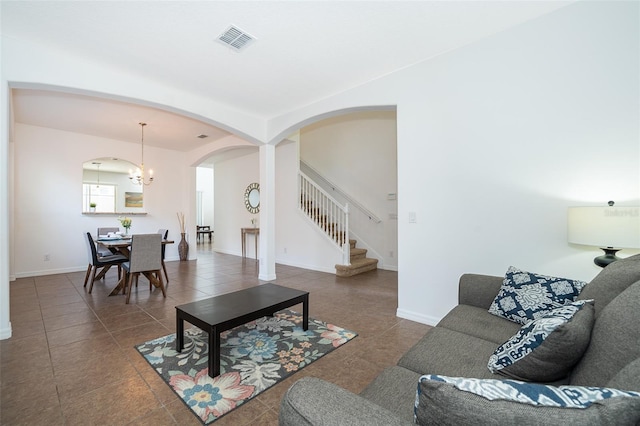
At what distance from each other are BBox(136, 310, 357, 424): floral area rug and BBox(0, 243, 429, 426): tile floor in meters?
0.07

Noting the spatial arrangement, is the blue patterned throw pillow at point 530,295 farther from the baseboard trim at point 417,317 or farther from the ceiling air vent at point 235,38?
the ceiling air vent at point 235,38

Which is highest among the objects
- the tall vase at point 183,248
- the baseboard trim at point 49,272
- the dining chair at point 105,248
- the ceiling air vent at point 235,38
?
the ceiling air vent at point 235,38

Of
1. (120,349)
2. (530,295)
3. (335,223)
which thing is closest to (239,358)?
(120,349)

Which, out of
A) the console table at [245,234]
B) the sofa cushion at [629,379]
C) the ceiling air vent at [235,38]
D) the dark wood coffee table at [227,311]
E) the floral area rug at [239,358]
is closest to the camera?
the sofa cushion at [629,379]

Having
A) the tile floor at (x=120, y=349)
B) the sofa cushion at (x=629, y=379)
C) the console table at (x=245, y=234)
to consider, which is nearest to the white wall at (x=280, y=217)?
the console table at (x=245, y=234)

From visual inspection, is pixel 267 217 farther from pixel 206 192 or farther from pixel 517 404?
pixel 206 192

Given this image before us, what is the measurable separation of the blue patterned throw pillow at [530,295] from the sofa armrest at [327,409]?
1.54 m

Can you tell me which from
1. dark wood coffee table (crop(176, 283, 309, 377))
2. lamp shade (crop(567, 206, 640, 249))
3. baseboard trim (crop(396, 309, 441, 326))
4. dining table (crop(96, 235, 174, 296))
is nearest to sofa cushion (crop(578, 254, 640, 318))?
lamp shade (crop(567, 206, 640, 249))

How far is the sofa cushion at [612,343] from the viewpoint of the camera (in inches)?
35.9

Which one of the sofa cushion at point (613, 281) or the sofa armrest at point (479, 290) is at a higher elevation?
the sofa cushion at point (613, 281)

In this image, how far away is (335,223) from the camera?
6082 mm

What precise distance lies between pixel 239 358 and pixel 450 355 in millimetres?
1635

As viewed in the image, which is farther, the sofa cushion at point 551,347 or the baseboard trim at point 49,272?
the baseboard trim at point 49,272

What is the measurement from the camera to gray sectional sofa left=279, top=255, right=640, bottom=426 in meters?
0.62
